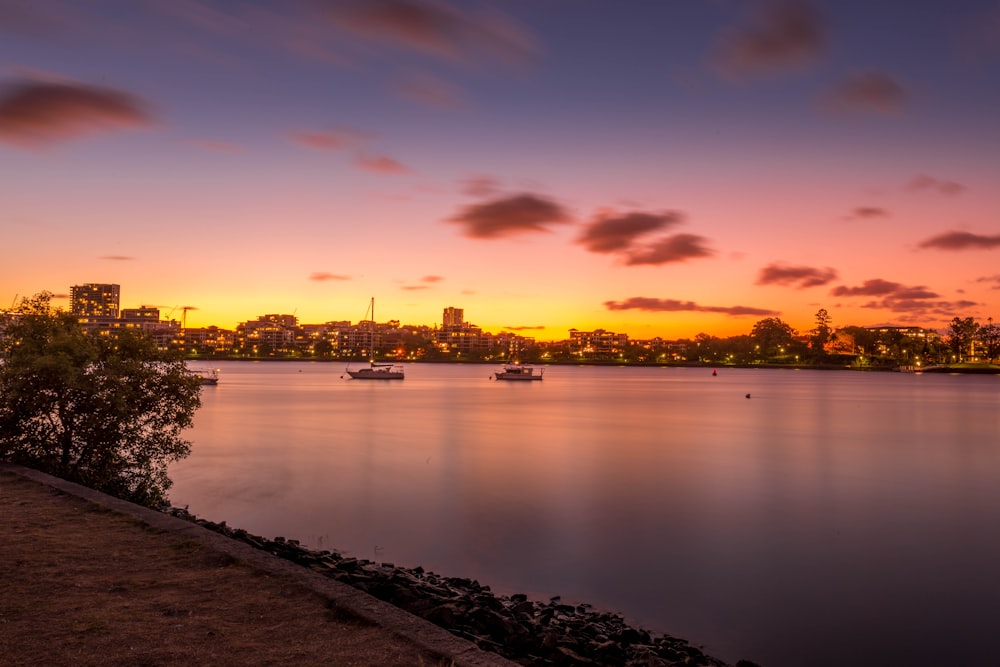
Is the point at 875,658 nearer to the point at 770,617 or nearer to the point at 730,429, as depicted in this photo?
the point at 770,617

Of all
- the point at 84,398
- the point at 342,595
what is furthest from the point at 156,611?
the point at 84,398

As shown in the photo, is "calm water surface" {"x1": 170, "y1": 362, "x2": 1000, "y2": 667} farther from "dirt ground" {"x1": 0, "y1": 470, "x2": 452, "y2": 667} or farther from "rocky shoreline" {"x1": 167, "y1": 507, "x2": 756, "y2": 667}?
"dirt ground" {"x1": 0, "y1": 470, "x2": 452, "y2": 667}

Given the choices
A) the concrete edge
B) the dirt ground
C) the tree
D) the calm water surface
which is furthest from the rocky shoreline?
the tree

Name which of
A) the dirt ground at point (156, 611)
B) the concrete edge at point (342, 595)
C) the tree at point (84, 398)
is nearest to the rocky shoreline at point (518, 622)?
the concrete edge at point (342, 595)

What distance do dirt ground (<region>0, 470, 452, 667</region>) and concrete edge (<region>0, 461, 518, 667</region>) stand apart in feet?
0.35

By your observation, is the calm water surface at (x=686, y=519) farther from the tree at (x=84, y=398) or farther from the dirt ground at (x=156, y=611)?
the dirt ground at (x=156, y=611)

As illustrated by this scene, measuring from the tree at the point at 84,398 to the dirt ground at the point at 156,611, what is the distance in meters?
6.41

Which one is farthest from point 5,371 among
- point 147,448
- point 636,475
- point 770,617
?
point 636,475

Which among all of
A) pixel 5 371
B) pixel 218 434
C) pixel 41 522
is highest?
pixel 5 371

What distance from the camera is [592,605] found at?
13.2 metres

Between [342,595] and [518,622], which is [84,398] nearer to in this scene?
[342,595]

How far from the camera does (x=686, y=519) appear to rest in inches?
816

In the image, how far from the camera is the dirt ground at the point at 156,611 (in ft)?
21.0

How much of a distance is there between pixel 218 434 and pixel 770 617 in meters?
36.8
